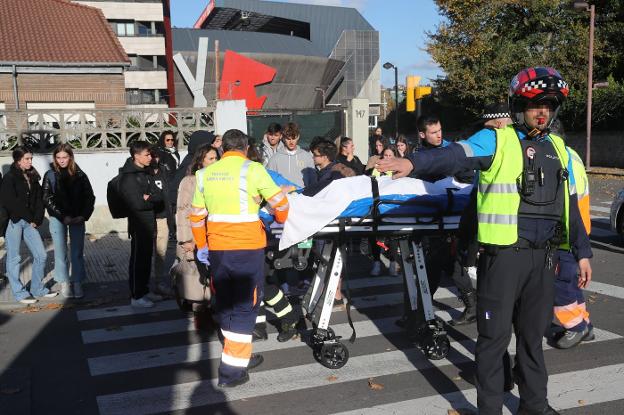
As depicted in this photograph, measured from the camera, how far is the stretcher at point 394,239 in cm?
553

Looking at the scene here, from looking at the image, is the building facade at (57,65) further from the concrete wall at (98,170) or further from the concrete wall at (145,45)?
the concrete wall at (145,45)

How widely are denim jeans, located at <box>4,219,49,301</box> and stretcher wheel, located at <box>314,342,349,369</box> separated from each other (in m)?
4.30

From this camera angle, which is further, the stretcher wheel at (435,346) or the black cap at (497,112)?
the black cap at (497,112)

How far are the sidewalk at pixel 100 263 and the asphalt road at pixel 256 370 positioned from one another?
132 centimetres

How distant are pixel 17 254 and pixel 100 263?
2334mm

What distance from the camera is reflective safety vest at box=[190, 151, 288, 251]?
514 centimetres

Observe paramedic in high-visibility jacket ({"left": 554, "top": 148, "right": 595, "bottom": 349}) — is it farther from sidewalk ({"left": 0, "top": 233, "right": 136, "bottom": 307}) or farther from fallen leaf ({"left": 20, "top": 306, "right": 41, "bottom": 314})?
fallen leaf ({"left": 20, "top": 306, "right": 41, "bottom": 314})

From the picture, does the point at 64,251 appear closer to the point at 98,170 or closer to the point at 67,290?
the point at 67,290

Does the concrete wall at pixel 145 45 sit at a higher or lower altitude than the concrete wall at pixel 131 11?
lower

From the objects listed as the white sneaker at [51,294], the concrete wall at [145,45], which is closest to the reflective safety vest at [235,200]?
the white sneaker at [51,294]

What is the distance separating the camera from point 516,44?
32781mm

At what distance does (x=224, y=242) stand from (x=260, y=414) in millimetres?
1326

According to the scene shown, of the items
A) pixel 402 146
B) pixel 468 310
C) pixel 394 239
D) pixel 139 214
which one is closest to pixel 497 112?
pixel 394 239

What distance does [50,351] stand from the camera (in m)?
6.24
